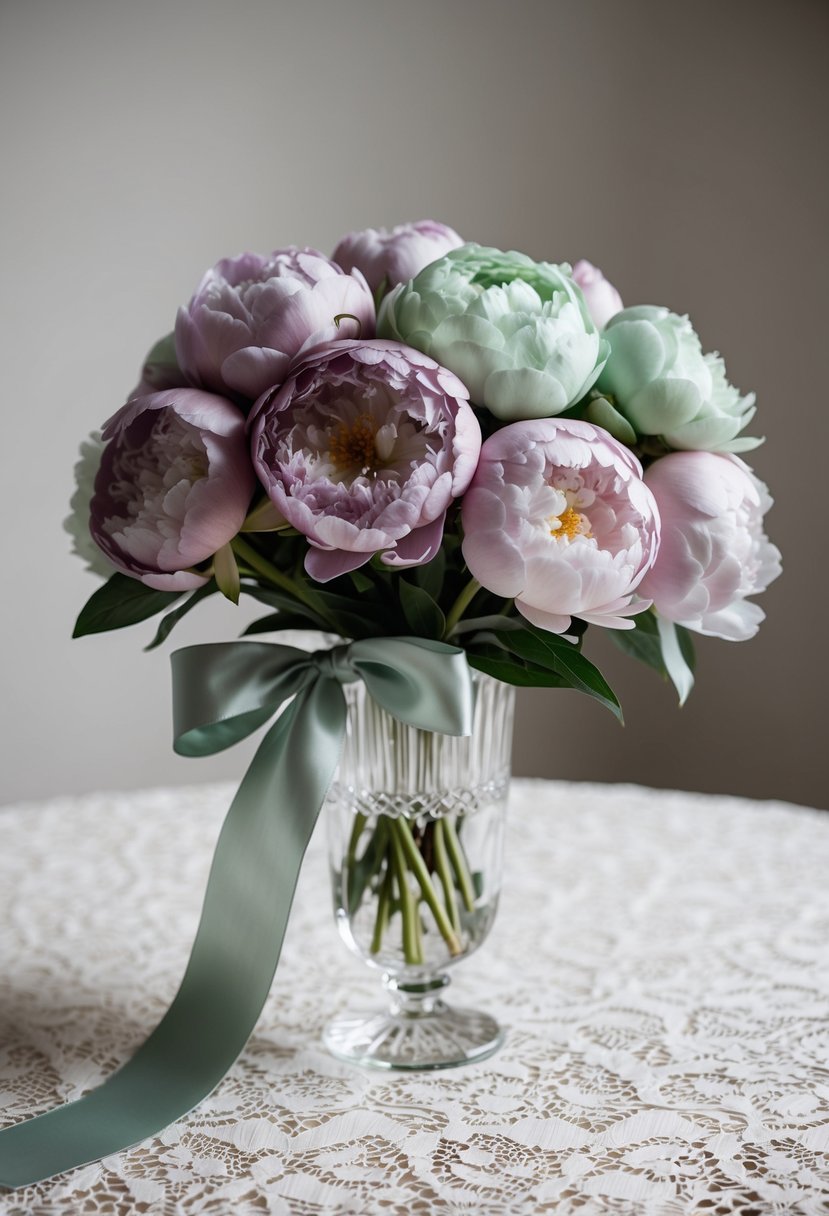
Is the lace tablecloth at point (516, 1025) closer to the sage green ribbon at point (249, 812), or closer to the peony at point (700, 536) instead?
the sage green ribbon at point (249, 812)

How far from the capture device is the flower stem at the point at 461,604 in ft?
2.57

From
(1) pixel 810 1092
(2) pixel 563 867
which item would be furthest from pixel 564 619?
(2) pixel 563 867

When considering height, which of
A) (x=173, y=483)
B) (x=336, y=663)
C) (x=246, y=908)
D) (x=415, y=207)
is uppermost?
(x=415, y=207)

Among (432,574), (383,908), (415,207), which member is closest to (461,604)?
(432,574)

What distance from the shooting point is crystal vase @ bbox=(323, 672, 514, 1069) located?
86cm

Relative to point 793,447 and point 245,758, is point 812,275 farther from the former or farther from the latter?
point 245,758

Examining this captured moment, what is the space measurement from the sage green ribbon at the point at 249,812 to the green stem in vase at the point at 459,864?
0.11 metres

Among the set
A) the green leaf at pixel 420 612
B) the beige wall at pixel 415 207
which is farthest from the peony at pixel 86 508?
the beige wall at pixel 415 207

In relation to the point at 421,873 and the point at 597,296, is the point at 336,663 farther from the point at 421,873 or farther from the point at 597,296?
the point at 597,296

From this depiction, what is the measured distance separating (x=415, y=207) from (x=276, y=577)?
2.11m

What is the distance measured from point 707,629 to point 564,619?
5.9 inches

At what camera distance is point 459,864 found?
2.89ft

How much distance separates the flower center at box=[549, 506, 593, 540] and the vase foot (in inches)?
15.1

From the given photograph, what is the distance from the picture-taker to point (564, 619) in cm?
73
